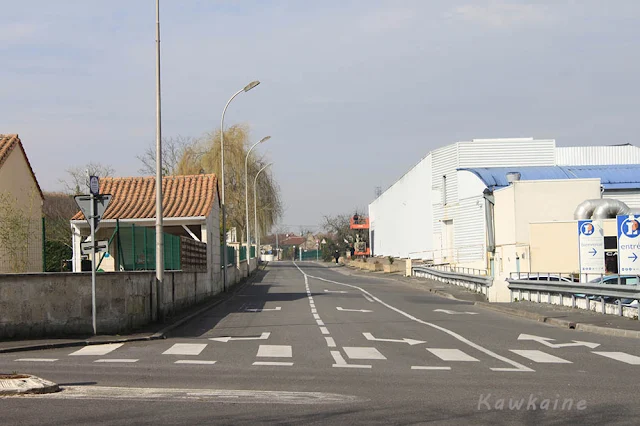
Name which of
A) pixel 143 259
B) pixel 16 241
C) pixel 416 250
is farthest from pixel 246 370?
pixel 416 250

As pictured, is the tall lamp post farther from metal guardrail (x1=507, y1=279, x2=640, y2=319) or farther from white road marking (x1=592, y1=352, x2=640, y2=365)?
metal guardrail (x1=507, y1=279, x2=640, y2=319)

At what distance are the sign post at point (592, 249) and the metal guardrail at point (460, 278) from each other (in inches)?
159

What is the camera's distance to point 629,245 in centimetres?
2342

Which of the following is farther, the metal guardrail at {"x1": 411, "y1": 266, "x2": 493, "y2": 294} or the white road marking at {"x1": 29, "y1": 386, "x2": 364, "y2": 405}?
the metal guardrail at {"x1": 411, "y1": 266, "x2": 493, "y2": 294}

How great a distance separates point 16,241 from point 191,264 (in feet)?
36.0

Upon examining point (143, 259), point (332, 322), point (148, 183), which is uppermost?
point (148, 183)

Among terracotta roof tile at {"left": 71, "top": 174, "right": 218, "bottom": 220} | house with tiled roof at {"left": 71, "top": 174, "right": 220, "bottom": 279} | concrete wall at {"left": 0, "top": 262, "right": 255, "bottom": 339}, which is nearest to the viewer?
concrete wall at {"left": 0, "top": 262, "right": 255, "bottom": 339}

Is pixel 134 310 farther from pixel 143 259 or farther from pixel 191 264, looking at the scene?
pixel 191 264

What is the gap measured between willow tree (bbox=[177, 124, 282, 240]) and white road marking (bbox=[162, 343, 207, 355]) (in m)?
48.9

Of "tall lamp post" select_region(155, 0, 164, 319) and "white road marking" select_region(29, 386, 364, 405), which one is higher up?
"tall lamp post" select_region(155, 0, 164, 319)

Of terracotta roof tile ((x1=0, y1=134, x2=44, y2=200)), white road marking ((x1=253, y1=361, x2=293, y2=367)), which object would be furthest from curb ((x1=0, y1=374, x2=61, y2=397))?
terracotta roof tile ((x1=0, y1=134, x2=44, y2=200))

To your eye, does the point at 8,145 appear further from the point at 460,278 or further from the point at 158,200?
the point at 460,278

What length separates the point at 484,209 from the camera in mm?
55469

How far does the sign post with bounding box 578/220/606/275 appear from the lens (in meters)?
28.0
